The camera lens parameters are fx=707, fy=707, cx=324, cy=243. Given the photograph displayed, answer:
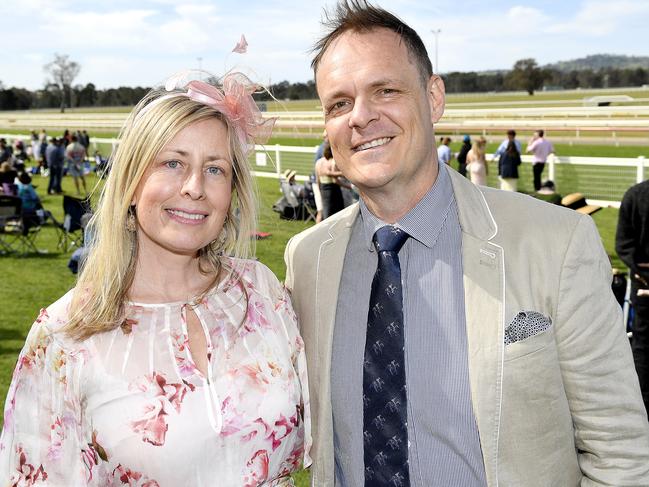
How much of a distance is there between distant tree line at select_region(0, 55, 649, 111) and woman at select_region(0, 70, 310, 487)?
324 feet

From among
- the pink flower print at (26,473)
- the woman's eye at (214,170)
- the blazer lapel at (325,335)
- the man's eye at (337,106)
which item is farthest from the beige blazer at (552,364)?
the pink flower print at (26,473)

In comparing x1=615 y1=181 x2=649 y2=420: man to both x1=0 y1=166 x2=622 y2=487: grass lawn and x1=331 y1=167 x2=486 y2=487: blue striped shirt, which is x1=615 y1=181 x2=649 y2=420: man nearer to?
x1=331 y1=167 x2=486 y2=487: blue striped shirt

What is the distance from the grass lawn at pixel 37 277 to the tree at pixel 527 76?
91216mm

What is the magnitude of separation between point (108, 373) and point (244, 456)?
1.65 feet

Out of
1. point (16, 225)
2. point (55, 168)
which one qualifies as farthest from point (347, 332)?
point (55, 168)

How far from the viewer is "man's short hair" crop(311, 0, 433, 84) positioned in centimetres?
233

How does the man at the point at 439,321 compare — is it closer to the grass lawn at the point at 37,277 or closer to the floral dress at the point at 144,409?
the floral dress at the point at 144,409

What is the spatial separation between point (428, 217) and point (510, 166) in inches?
637

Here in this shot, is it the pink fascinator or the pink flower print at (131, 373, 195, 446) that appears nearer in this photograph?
the pink flower print at (131, 373, 195, 446)

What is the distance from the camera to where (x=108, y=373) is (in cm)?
217

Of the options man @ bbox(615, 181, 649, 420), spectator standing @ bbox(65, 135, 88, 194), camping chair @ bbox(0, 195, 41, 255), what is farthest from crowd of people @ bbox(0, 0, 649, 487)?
spectator standing @ bbox(65, 135, 88, 194)

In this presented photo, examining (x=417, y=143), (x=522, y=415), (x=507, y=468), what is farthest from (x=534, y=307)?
(x=417, y=143)

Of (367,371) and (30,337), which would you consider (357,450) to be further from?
(30,337)

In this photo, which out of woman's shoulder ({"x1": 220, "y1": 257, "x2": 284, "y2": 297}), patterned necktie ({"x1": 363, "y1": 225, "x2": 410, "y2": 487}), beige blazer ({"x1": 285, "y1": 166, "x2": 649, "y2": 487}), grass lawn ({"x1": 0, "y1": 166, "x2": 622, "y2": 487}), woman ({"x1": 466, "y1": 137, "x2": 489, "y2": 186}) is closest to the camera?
beige blazer ({"x1": 285, "y1": 166, "x2": 649, "y2": 487})
